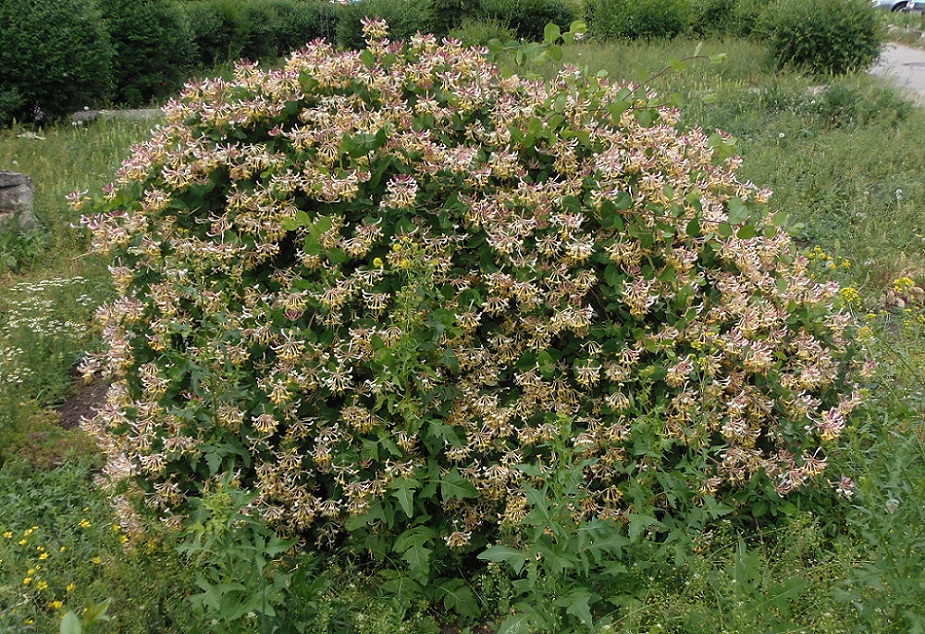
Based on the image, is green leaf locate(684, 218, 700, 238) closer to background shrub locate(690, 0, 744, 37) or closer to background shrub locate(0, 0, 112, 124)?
background shrub locate(0, 0, 112, 124)

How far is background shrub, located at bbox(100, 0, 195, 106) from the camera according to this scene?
11.3 m

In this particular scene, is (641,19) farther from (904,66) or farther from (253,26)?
(253,26)

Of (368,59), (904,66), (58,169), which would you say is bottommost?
(904,66)

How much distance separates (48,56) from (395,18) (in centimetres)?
769

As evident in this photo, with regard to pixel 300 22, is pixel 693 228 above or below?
above

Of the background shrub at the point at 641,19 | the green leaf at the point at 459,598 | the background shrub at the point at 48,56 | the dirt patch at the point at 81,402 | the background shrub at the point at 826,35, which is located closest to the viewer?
the green leaf at the point at 459,598

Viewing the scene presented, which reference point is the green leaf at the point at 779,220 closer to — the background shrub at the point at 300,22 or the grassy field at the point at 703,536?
the grassy field at the point at 703,536

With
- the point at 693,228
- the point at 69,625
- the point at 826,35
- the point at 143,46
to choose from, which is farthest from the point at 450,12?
the point at 69,625

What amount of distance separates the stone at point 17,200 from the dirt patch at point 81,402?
89.5 inches

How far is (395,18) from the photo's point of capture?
51.1 feet

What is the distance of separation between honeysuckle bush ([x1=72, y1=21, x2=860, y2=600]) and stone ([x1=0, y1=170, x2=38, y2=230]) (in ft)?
12.2

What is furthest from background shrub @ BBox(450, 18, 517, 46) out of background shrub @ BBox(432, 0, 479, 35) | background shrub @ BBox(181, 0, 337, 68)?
background shrub @ BBox(181, 0, 337, 68)

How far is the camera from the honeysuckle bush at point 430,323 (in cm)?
260

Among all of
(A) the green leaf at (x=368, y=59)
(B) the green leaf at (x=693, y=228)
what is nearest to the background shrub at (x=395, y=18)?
(A) the green leaf at (x=368, y=59)
